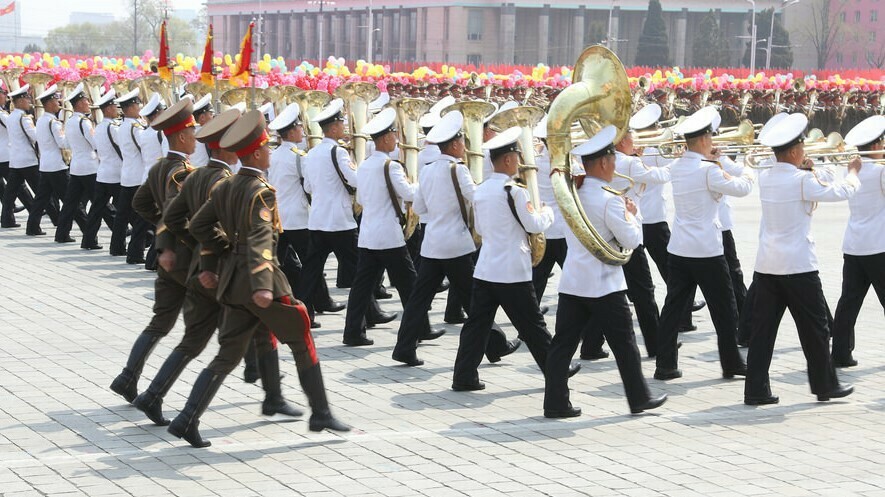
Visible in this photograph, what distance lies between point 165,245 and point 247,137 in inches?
43.5

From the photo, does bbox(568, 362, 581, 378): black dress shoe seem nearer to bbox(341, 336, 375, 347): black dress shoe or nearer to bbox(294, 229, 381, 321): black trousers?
bbox(341, 336, 375, 347): black dress shoe

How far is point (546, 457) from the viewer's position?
23.1 ft

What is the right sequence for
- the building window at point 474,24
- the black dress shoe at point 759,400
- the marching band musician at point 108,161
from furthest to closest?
1. the building window at point 474,24
2. the marching band musician at point 108,161
3. the black dress shoe at point 759,400

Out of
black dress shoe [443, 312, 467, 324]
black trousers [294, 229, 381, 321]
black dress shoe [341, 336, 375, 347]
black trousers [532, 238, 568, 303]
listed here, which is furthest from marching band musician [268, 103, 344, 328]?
black trousers [532, 238, 568, 303]

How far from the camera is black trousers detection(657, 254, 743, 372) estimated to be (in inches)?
355

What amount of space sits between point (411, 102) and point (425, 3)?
9565 centimetres

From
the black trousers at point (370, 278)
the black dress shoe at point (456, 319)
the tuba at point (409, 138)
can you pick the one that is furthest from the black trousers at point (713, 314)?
the black dress shoe at point (456, 319)

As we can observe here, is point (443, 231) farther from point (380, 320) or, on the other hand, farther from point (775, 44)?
point (775, 44)

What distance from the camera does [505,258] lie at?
8.48 metres

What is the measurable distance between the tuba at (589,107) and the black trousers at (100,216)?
308 inches

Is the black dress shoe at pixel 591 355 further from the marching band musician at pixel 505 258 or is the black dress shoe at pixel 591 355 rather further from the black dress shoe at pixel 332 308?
the black dress shoe at pixel 332 308

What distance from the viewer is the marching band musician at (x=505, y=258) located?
837 cm

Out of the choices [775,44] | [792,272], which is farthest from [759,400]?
[775,44]

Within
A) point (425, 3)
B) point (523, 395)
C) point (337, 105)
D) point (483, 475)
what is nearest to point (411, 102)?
point (337, 105)
